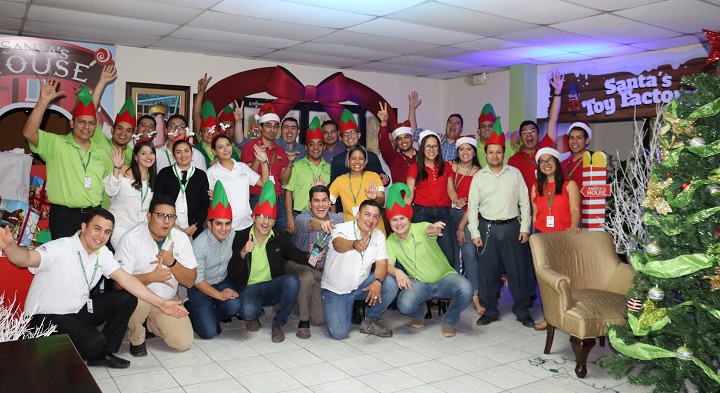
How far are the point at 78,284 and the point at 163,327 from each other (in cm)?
78

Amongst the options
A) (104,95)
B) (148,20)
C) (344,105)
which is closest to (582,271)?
(148,20)

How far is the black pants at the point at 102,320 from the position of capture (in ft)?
12.6

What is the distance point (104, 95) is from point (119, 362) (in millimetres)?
4370

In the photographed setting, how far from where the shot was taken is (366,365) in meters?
4.20

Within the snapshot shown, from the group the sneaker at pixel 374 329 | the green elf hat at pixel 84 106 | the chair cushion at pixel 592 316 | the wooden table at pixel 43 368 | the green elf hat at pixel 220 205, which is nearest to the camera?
the wooden table at pixel 43 368

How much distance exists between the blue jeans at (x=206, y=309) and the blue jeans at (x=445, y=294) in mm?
1395

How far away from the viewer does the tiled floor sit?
378 centimetres

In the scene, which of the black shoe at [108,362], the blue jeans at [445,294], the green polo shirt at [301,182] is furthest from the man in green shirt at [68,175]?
the blue jeans at [445,294]

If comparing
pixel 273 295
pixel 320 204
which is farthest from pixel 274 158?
pixel 273 295

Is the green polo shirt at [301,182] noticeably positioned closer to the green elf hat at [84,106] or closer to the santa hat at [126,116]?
the santa hat at [126,116]

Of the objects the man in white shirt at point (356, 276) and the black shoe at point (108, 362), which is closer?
the black shoe at point (108, 362)

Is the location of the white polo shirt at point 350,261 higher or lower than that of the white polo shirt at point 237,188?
lower

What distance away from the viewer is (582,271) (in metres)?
4.69

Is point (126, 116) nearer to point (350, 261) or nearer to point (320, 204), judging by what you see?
point (320, 204)
